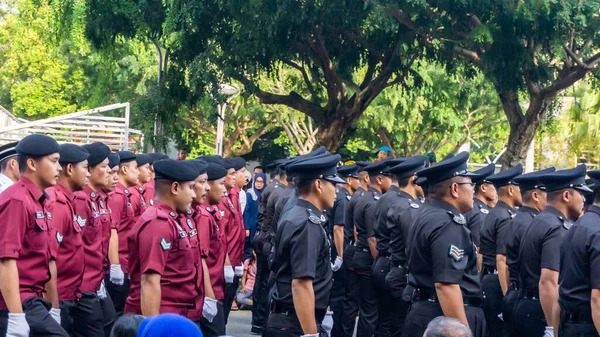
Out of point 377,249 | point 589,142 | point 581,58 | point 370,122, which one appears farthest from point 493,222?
point 589,142

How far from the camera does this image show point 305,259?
6.96 meters

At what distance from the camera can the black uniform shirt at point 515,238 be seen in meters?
8.81

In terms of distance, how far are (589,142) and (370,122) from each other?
941cm

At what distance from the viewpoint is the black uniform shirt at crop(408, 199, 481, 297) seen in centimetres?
688

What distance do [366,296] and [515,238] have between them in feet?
11.7

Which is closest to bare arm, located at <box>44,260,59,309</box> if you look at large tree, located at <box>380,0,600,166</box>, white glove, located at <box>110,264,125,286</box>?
white glove, located at <box>110,264,125,286</box>

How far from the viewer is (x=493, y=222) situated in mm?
10266

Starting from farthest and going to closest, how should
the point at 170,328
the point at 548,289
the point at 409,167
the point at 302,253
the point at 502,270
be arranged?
the point at 409,167 < the point at 502,270 < the point at 548,289 < the point at 302,253 < the point at 170,328

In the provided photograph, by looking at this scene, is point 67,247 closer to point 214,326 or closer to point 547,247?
point 214,326

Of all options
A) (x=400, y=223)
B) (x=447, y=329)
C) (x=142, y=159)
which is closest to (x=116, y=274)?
(x=142, y=159)

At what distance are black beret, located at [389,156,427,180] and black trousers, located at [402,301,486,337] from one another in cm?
300

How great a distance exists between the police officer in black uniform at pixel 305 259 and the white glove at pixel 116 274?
10.1 ft

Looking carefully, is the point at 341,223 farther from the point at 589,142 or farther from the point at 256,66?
the point at 589,142

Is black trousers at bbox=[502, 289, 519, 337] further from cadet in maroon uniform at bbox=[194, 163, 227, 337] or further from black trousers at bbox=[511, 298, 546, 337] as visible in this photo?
cadet in maroon uniform at bbox=[194, 163, 227, 337]
